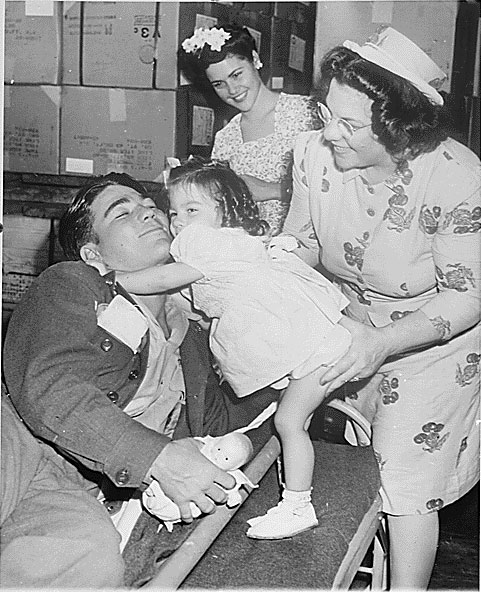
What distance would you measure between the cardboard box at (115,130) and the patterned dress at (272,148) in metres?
0.07

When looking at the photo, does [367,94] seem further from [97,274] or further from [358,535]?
[358,535]

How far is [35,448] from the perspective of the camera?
3.33 feet

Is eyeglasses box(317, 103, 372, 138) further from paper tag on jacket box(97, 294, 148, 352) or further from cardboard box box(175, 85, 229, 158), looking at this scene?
paper tag on jacket box(97, 294, 148, 352)

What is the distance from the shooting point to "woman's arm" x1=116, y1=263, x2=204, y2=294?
106 centimetres

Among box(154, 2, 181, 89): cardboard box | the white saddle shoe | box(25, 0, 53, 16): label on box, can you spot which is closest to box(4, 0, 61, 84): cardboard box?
box(25, 0, 53, 16): label on box

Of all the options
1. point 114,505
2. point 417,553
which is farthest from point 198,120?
point 417,553

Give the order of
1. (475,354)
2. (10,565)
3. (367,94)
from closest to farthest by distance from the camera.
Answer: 1. (10,565)
2. (367,94)
3. (475,354)

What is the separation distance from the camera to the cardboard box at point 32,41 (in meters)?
1.05

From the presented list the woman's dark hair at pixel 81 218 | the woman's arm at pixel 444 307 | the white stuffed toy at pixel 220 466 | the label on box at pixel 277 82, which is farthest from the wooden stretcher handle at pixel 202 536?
the label on box at pixel 277 82

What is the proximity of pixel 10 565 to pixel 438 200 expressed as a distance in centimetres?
63

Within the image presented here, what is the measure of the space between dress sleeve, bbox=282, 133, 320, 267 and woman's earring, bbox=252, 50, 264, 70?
0.11 m

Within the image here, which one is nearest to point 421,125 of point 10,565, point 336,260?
point 336,260

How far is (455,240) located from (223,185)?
0.94ft

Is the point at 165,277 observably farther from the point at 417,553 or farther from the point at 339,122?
the point at 417,553
